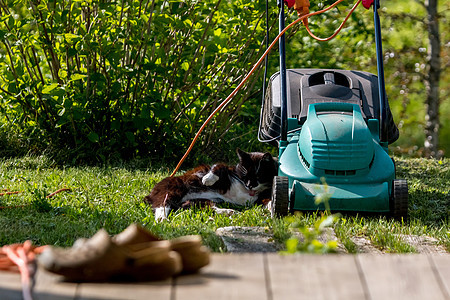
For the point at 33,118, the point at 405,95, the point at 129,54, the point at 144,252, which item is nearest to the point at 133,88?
the point at 129,54

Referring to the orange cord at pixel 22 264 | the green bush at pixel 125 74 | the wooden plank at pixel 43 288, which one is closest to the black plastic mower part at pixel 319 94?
the green bush at pixel 125 74

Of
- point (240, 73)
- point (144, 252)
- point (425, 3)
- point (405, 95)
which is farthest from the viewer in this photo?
point (405, 95)

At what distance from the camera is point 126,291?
1.40m

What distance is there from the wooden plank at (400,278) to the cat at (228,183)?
98.6 inches

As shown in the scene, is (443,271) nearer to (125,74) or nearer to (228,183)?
(228,183)

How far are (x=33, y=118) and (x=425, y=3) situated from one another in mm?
5106

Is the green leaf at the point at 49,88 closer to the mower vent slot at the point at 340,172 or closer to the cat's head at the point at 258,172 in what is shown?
the cat's head at the point at 258,172

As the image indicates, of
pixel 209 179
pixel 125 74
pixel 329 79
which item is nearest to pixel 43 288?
pixel 209 179

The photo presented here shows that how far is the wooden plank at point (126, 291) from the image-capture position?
4.53 ft

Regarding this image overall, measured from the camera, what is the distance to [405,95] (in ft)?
28.1

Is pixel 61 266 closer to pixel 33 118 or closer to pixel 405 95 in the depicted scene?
pixel 33 118

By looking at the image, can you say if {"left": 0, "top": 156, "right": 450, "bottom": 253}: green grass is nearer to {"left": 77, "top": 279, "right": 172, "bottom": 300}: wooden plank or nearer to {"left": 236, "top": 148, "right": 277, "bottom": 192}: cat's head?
{"left": 236, "top": 148, "right": 277, "bottom": 192}: cat's head

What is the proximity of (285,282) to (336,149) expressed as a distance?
88.0 inches

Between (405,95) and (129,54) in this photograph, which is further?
(405,95)
